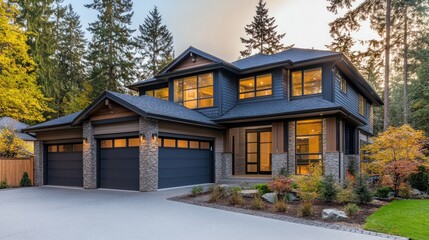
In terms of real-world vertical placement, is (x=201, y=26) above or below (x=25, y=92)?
above

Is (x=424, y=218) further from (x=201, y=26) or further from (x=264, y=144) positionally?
(x=201, y=26)

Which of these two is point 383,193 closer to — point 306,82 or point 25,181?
point 306,82

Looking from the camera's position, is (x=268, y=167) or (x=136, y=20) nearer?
(x=268, y=167)

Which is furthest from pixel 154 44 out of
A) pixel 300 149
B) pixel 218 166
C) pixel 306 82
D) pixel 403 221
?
pixel 403 221

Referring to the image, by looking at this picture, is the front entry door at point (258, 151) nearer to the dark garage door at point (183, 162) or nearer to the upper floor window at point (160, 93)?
the dark garage door at point (183, 162)

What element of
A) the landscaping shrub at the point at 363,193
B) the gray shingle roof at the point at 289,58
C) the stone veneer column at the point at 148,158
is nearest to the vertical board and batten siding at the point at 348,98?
the gray shingle roof at the point at 289,58

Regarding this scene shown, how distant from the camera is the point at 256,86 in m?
16.0

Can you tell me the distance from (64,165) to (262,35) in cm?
2787

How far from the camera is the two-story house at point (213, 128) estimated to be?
39.8 ft

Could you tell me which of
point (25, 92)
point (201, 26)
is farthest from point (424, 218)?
point (201, 26)

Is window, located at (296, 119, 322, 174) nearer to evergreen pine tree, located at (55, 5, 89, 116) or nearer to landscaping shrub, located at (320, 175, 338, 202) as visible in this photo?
landscaping shrub, located at (320, 175, 338, 202)

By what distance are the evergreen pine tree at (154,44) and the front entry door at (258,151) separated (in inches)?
860

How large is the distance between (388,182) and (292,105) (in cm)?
494

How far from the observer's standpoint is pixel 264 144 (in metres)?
16.0
